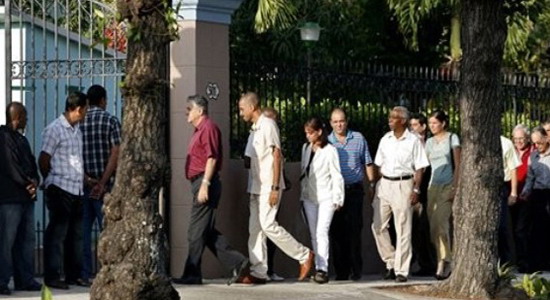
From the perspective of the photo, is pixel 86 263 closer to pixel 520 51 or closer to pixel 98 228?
pixel 98 228

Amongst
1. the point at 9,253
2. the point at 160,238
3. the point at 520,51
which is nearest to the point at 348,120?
the point at 9,253

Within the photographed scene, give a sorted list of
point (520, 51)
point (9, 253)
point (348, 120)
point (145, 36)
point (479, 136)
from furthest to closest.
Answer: point (520, 51) → point (348, 120) → point (479, 136) → point (9, 253) → point (145, 36)

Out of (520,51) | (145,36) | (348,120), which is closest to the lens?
(145,36)

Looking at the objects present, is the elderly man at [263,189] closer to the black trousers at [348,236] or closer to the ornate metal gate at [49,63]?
the black trousers at [348,236]

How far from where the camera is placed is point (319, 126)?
1516 centimetres

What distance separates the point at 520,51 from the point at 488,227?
1809cm

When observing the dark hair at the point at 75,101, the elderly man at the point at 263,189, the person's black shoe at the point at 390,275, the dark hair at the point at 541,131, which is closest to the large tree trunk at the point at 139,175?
the dark hair at the point at 75,101

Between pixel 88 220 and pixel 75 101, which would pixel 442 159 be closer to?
pixel 88 220

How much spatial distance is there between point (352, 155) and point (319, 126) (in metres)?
0.70

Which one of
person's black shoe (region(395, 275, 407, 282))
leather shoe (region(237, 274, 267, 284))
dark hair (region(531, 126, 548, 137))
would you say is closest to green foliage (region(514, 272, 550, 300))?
person's black shoe (region(395, 275, 407, 282))

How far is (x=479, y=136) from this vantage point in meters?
14.1

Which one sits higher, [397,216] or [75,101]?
[75,101]

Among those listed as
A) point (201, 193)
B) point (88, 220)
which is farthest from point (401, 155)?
point (88, 220)

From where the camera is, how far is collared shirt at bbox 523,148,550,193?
714 inches
